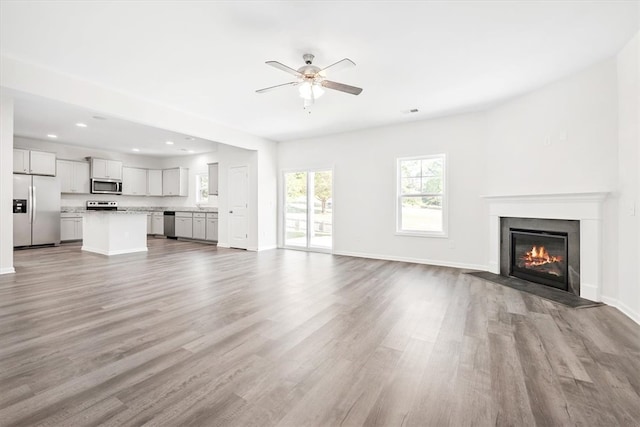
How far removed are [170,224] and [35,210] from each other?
3174 mm

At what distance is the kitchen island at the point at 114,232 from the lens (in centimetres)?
648

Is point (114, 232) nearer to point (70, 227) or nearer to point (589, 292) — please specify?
point (70, 227)

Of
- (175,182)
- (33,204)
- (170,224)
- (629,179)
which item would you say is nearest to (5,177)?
(33,204)

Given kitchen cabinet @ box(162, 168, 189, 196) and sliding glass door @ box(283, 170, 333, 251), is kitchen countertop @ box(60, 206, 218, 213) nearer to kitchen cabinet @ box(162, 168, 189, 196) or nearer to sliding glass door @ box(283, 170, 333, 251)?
kitchen cabinet @ box(162, 168, 189, 196)

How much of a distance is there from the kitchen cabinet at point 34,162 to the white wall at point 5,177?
370 cm

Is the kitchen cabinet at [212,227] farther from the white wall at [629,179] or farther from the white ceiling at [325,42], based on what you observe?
the white wall at [629,179]

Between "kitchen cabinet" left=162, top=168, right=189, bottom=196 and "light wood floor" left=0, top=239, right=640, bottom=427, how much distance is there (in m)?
6.08

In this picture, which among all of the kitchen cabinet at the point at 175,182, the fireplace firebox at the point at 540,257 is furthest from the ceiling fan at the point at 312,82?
the kitchen cabinet at the point at 175,182

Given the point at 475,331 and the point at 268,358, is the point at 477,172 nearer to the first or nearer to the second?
the point at 475,331

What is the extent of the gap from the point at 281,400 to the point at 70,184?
9.65 m

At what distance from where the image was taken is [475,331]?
2.57m

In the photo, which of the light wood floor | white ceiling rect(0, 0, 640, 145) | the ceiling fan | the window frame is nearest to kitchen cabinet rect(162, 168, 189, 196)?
white ceiling rect(0, 0, 640, 145)

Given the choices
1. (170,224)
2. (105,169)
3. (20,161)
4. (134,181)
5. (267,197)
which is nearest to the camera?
(20,161)

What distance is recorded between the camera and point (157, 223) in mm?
10078
